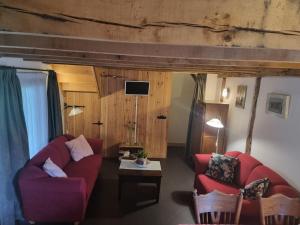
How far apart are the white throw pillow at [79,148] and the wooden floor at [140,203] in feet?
1.84

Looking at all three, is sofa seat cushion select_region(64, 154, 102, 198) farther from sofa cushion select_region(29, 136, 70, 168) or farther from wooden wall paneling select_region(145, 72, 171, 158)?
wooden wall paneling select_region(145, 72, 171, 158)

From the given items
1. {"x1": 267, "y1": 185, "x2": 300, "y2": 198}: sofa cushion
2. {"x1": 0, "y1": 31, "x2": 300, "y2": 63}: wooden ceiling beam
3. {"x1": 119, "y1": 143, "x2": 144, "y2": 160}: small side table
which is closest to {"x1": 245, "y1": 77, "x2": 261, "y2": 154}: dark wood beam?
{"x1": 267, "y1": 185, "x2": 300, "y2": 198}: sofa cushion

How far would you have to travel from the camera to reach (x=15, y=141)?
2.74 metres

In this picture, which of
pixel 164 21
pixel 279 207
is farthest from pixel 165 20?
pixel 279 207

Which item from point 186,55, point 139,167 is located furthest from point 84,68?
point 186,55

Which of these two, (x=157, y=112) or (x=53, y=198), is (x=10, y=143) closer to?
(x=53, y=198)

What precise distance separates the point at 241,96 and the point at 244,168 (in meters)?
1.55

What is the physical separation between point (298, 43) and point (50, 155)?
3400 millimetres

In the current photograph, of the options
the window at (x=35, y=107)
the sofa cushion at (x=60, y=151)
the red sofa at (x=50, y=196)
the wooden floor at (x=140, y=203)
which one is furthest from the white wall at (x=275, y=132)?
the window at (x=35, y=107)

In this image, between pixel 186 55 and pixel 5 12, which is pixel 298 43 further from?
pixel 5 12

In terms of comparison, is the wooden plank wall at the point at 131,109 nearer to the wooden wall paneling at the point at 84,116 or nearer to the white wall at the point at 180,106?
the wooden wall paneling at the point at 84,116

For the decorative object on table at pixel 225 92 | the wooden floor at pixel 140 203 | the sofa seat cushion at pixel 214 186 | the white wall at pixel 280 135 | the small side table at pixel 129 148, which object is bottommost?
the wooden floor at pixel 140 203

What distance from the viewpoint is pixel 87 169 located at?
361 cm

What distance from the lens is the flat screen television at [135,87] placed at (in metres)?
5.09
